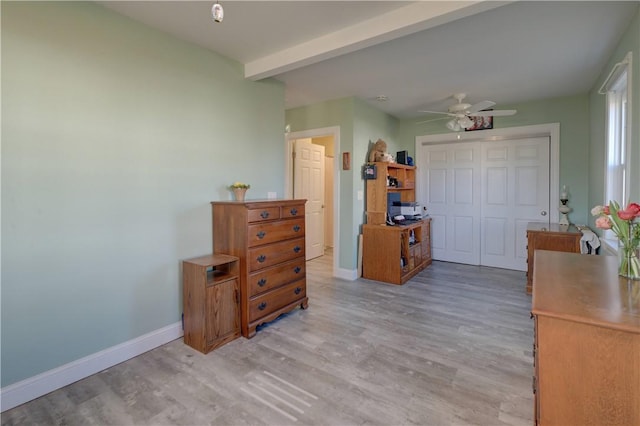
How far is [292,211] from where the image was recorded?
3125 millimetres

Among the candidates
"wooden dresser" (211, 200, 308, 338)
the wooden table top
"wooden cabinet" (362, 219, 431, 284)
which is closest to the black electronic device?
"wooden cabinet" (362, 219, 431, 284)

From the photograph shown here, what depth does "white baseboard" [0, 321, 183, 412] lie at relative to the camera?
1.87 metres

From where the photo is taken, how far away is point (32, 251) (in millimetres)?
1930

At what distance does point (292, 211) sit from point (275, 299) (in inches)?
33.7

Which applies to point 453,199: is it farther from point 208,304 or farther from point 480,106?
point 208,304

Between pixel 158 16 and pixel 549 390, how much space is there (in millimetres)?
3133

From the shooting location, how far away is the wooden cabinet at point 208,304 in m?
2.46

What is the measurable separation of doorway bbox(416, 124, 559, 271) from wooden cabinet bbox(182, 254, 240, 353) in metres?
4.04

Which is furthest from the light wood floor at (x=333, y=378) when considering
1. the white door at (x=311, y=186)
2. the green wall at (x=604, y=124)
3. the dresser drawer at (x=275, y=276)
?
the white door at (x=311, y=186)

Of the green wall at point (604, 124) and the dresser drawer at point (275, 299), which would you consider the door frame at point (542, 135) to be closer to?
the green wall at point (604, 124)

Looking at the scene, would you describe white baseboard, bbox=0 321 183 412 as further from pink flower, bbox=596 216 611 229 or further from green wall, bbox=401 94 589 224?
green wall, bbox=401 94 589 224

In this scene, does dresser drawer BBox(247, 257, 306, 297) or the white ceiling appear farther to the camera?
dresser drawer BBox(247, 257, 306, 297)

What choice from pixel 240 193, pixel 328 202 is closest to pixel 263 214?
pixel 240 193

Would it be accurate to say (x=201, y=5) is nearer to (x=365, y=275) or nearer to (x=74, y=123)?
(x=74, y=123)
